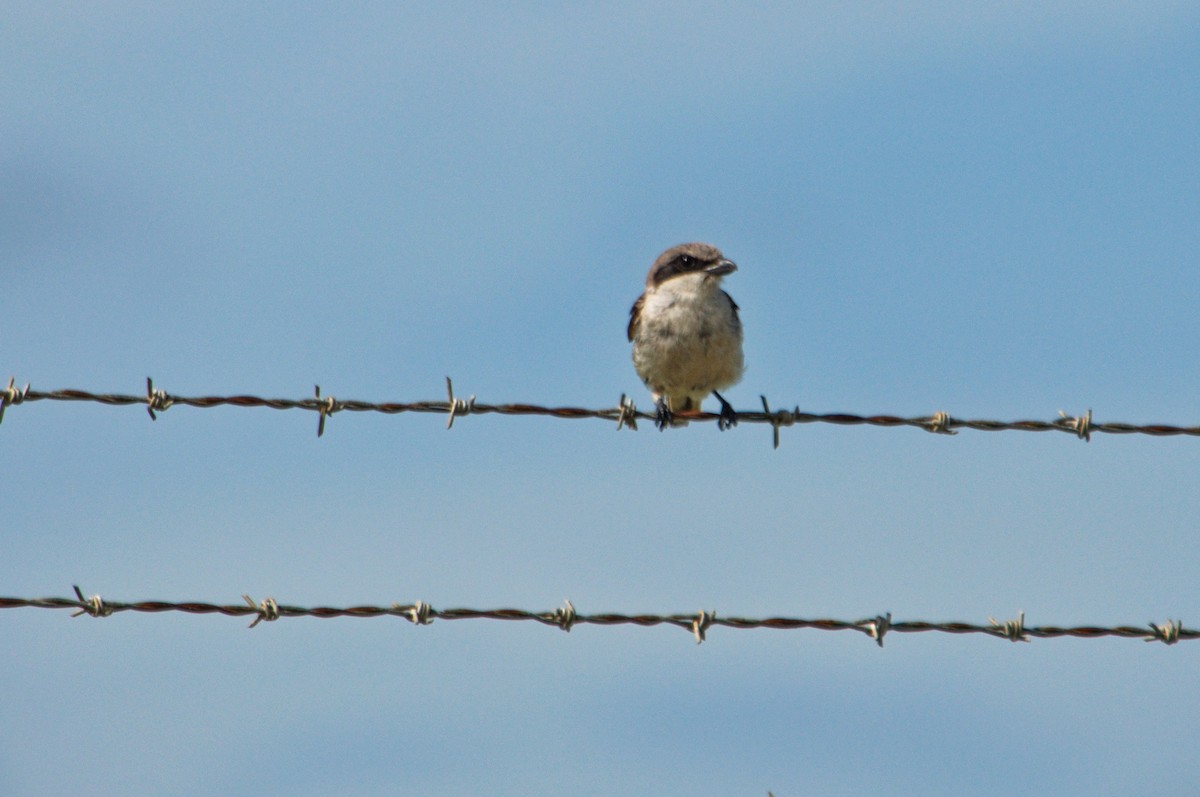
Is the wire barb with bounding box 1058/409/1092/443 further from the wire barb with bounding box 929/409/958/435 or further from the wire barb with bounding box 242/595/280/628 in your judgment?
the wire barb with bounding box 242/595/280/628

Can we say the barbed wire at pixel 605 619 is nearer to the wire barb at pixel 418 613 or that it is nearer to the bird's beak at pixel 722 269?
the wire barb at pixel 418 613

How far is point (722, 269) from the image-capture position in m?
11.3

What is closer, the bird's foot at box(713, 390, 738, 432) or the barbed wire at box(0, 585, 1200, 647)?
the barbed wire at box(0, 585, 1200, 647)

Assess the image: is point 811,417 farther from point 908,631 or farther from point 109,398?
point 109,398

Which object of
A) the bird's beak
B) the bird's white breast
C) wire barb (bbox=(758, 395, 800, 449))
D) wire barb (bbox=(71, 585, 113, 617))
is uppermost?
the bird's beak

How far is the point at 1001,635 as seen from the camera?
6.10m

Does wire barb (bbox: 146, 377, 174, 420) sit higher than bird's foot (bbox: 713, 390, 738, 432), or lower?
lower

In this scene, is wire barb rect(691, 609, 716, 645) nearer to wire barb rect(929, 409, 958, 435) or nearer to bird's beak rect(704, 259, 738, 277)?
wire barb rect(929, 409, 958, 435)

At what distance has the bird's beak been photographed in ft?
37.0

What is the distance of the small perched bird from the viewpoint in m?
11.0

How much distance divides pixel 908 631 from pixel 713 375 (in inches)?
203

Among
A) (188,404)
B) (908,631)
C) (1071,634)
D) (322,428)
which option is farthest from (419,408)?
(1071,634)

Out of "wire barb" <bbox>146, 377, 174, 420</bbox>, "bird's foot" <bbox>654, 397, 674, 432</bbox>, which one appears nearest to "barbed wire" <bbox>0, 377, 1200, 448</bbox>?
"wire barb" <bbox>146, 377, 174, 420</bbox>

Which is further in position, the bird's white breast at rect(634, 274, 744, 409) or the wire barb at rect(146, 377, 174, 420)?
the bird's white breast at rect(634, 274, 744, 409)
